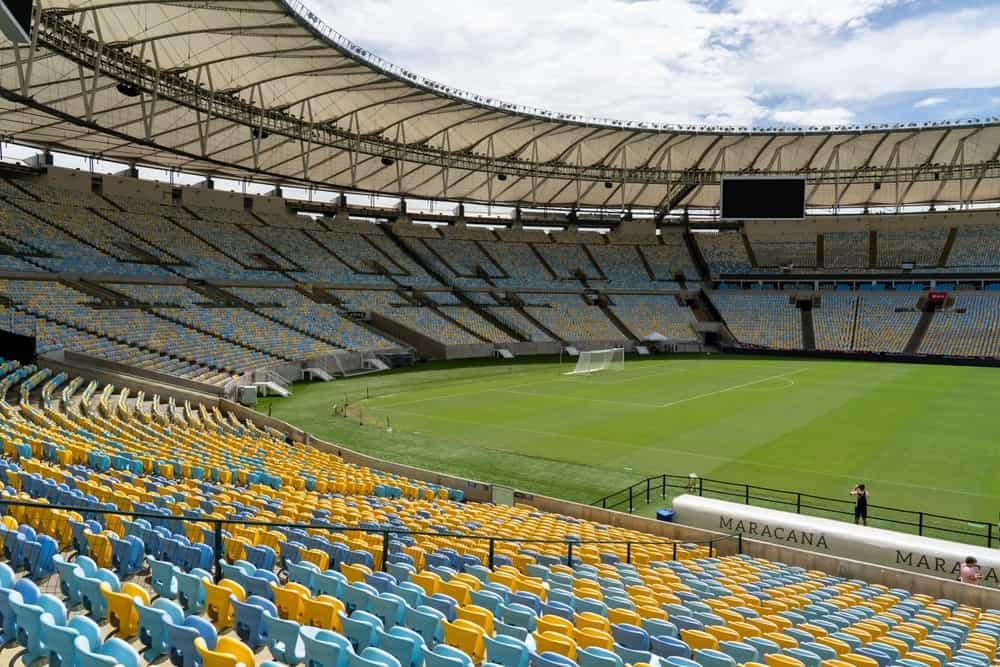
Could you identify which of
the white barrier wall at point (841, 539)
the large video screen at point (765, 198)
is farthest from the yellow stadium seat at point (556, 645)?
the large video screen at point (765, 198)

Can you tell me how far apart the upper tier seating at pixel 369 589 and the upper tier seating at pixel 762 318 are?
5549 centimetres

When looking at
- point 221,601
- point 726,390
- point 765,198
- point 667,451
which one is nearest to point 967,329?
point 765,198

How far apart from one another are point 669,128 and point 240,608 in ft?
179

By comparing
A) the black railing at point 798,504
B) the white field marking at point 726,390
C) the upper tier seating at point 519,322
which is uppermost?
the upper tier seating at point 519,322

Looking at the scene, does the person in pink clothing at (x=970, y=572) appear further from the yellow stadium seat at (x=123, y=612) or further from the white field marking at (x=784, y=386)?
the white field marking at (x=784, y=386)

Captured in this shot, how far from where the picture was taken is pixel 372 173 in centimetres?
5784

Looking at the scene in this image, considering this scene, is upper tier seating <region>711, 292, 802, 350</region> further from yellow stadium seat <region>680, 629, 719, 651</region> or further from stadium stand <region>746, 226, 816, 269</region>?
yellow stadium seat <region>680, 629, 719, 651</region>

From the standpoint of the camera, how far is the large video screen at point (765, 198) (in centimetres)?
5691

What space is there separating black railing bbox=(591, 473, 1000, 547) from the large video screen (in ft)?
130

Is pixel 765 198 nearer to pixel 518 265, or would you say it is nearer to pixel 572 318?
pixel 572 318

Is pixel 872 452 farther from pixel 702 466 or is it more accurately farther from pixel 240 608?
pixel 240 608

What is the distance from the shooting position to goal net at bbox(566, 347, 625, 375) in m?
51.0

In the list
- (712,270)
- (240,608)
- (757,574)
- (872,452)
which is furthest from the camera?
(712,270)

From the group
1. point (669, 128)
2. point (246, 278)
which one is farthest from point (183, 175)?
point (669, 128)
